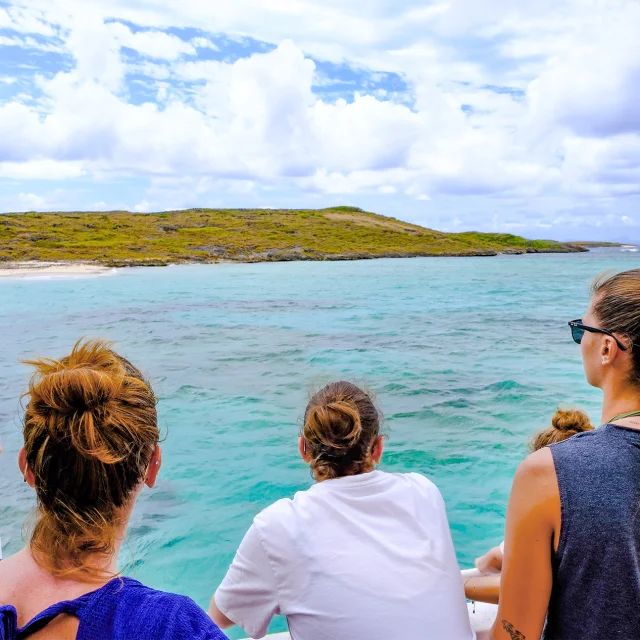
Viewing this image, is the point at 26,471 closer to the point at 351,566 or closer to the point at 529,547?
the point at 351,566

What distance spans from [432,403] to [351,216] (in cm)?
11236

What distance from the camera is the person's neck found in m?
2.06

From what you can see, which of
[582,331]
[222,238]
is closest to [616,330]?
[582,331]

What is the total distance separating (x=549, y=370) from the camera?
43.5 ft

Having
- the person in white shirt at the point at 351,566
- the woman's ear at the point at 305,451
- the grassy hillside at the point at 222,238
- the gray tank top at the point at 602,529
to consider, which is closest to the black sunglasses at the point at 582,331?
the gray tank top at the point at 602,529

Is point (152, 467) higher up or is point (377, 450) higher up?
point (152, 467)

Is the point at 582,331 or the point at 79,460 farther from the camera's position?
the point at 582,331

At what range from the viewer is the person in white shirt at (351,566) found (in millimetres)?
2275

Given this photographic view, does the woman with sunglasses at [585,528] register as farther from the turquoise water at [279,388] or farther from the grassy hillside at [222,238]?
the grassy hillside at [222,238]

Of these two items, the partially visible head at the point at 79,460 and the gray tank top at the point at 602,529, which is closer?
the partially visible head at the point at 79,460

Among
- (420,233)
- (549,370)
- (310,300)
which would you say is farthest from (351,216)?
(549,370)

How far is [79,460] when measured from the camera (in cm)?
160

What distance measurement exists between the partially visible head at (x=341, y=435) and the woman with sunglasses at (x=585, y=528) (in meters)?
0.78

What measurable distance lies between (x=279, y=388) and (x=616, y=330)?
10.1 metres
